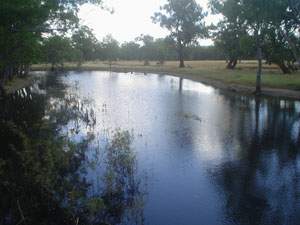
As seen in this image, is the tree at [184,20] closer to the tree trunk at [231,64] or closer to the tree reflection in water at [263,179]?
the tree trunk at [231,64]

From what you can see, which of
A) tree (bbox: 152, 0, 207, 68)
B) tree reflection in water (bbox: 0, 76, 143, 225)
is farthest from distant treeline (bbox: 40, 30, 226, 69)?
tree reflection in water (bbox: 0, 76, 143, 225)

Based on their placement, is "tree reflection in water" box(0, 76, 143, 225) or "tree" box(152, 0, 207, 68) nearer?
"tree reflection in water" box(0, 76, 143, 225)

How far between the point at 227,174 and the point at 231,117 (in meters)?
16.1

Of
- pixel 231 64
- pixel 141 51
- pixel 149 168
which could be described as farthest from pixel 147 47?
pixel 149 168

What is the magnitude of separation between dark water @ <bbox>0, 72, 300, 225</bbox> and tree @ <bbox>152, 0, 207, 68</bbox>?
249 ft

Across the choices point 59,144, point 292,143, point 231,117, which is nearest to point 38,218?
point 59,144

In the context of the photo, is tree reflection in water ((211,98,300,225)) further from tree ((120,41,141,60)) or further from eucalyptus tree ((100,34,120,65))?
tree ((120,41,141,60))

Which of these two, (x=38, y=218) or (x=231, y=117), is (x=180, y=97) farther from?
(x=38, y=218)

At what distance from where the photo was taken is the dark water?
13820mm

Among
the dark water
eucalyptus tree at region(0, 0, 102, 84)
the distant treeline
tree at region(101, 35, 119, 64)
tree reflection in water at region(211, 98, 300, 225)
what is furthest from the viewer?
tree at region(101, 35, 119, 64)

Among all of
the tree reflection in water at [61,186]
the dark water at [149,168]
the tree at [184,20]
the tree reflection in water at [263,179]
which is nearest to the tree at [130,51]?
the tree at [184,20]

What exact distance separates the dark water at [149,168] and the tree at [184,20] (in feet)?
249

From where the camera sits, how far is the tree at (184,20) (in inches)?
4247

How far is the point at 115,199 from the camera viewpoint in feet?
48.7
